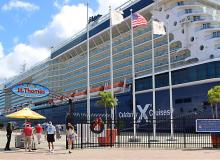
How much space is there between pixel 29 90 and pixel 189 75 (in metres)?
21.3

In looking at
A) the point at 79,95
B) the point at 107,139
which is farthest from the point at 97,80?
the point at 107,139

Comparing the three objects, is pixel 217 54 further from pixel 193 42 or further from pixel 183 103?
pixel 183 103

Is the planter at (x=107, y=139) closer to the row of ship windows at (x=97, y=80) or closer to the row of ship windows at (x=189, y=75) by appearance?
the row of ship windows at (x=189, y=75)

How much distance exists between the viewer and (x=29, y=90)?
26359mm

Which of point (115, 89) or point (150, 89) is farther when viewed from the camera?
point (115, 89)

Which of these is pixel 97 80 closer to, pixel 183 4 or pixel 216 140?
pixel 183 4

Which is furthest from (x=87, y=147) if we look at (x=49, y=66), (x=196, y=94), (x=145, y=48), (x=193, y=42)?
(x=49, y=66)

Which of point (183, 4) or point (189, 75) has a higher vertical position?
point (183, 4)

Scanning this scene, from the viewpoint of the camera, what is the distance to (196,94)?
1641 inches

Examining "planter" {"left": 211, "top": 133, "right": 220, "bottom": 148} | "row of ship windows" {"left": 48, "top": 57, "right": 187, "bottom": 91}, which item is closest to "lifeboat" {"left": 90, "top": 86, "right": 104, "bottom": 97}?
"row of ship windows" {"left": 48, "top": 57, "right": 187, "bottom": 91}

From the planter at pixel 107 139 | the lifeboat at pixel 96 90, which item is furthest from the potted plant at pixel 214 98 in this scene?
the lifeboat at pixel 96 90

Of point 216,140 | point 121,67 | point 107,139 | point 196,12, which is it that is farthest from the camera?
point 121,67

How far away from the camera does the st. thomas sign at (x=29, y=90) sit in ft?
84.7

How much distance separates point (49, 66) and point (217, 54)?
5083cm
